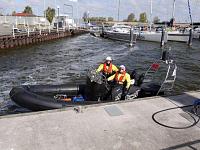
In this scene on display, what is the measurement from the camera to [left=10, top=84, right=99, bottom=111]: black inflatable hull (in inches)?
301

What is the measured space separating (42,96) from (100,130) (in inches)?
129

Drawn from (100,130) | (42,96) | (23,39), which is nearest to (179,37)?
(23,39)

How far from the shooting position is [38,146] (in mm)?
4961

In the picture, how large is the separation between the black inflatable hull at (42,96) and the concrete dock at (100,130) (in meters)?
0.96

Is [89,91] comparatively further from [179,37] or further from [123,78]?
[179,37]

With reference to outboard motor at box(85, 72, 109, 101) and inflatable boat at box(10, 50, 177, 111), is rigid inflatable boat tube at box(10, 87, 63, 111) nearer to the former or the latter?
inflatable boat at box(10, 50, 177, 111)

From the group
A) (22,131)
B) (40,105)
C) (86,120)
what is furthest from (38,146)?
(40,105)

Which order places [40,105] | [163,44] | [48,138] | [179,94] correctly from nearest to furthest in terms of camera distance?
[48,138] < [40,105] < [179,94] < [163,44]

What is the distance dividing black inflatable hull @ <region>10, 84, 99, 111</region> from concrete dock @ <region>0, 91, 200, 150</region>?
959 mm

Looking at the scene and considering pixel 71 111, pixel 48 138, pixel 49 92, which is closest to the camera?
pixel 48 138

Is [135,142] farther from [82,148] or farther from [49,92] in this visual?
[49,92]

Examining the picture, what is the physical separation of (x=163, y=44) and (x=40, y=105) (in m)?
34.0

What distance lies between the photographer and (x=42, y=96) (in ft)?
27.1

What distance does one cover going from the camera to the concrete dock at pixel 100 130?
16.6ft
